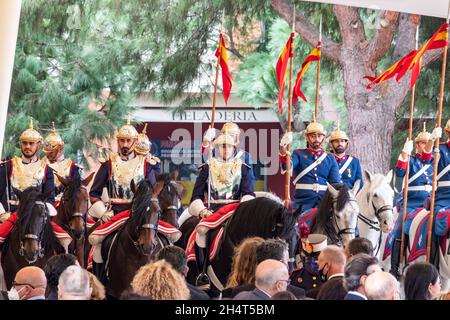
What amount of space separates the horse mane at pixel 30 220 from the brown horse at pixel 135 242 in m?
0.51

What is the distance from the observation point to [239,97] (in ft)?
65.2

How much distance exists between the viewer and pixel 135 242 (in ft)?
31.3

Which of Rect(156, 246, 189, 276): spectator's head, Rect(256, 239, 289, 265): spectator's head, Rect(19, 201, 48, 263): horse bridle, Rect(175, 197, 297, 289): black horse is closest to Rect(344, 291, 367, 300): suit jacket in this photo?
Rect(256, 239, 289, 265): spectator's head

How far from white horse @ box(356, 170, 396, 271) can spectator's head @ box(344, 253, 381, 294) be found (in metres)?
3.60

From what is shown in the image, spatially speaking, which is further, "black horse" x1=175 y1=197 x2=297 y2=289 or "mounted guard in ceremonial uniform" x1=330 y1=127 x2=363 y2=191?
"mounted guard in ceremonial uniform" x1=330 y1=127 x2=363 y2=191

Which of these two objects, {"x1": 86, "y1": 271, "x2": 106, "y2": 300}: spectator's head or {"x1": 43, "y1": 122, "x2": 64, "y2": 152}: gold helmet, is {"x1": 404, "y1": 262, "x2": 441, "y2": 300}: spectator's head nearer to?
{"x1": 86, "y1": 271, "x2": 106, "y2": 300}: spectator's head

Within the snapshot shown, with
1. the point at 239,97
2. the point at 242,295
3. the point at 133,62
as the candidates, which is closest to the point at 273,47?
the point at 239,97

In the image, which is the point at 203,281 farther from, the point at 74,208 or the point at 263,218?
the point at 74,208

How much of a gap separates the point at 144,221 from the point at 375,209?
7.96ft

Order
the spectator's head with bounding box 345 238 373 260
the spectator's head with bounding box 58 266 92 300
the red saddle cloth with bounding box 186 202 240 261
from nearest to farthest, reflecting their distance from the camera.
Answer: the spectator's head with bounding box 58 266 92 300 < the spectator's head with bounding box 345 238 373 260 < the red saddle cloth with bounding box 186 202 240 261

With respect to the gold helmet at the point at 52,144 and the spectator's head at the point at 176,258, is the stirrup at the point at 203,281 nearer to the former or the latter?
the spectator's head at the point at 176,258

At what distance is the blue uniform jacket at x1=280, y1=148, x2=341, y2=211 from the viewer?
11586 mm
